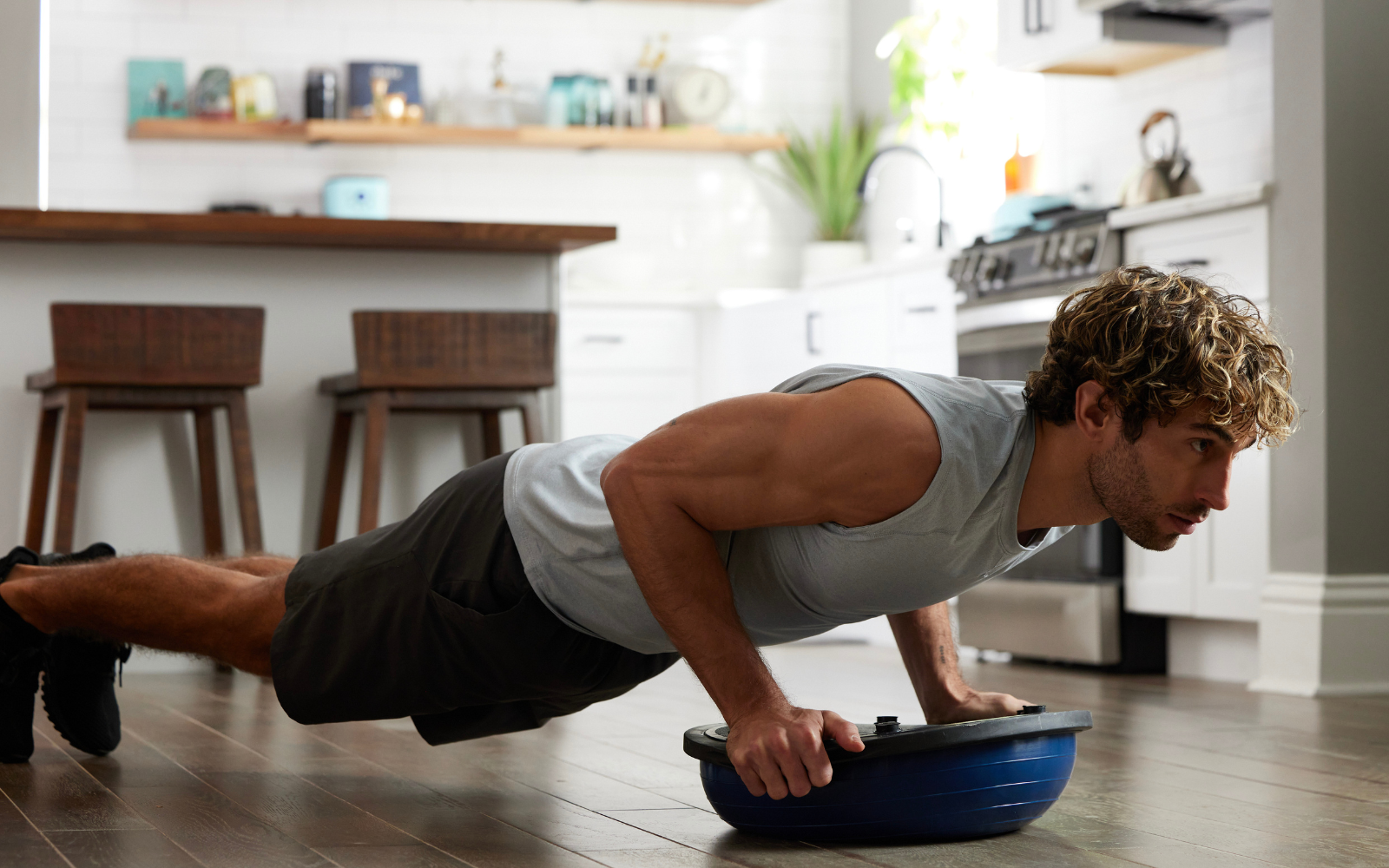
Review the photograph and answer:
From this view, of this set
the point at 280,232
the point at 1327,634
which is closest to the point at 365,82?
the point at 280,232

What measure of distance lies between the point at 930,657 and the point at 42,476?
223 centimetres

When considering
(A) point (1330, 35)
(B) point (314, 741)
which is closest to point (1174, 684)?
(A) point (1330, 35)

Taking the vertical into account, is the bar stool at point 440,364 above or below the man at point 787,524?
above

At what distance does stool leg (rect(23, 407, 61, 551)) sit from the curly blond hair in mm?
2386

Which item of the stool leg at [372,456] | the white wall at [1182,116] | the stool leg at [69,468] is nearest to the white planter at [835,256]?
the white wall at [1182,116]

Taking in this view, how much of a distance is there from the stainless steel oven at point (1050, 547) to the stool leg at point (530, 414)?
1208mm

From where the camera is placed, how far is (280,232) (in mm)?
3365

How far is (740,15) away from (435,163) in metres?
1.44

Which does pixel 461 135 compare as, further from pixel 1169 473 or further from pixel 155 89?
pixel 1169 473

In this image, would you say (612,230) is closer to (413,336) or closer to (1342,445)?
(413,336)

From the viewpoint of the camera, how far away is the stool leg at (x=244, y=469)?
10.7ft

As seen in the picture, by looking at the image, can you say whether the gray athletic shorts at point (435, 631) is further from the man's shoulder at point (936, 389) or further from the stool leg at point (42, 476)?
the stool leg at point (42, 476)

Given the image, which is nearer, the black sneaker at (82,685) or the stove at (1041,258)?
the black sneaker at (82,685)

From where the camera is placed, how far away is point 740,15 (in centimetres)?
663
